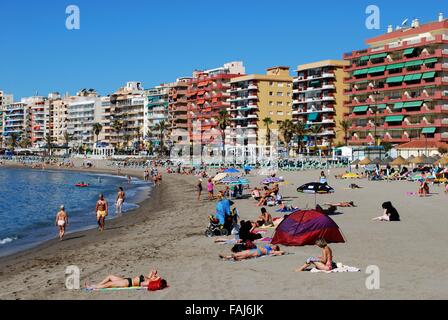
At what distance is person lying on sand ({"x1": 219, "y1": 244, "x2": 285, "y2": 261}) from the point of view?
14742mm

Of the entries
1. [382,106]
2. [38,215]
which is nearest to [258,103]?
[382,106]

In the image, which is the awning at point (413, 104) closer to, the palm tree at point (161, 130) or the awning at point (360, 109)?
the awning at point (360, 109)

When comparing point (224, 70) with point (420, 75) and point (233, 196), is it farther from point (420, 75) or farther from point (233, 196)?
point (233, 196)

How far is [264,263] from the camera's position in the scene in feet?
46.4

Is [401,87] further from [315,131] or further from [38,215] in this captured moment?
[38,215]

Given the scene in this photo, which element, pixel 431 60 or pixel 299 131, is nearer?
pixel 431 60

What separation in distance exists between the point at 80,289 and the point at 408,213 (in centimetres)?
1691

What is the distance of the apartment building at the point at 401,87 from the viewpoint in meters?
82.1

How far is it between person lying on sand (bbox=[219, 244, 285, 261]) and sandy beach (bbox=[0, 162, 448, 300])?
32 centimetres

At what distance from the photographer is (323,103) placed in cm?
10631

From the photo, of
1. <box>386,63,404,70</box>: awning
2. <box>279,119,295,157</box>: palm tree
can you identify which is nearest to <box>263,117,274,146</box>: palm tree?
<box>279,119,295,157</box>: palm tree

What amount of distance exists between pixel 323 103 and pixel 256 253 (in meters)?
94.2

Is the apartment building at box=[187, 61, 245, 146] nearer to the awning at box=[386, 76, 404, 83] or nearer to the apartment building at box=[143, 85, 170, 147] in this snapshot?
the apartment building at box=[143, 85, 170, 147]

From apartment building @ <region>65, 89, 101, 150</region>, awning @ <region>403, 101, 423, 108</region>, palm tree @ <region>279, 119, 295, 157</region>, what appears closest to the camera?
awning @ <region>403, 101, 423, 108</region>
